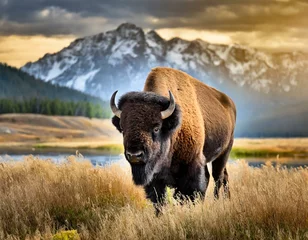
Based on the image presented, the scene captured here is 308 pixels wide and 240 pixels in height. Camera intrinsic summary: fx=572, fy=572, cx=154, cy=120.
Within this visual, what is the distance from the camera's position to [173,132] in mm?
9516

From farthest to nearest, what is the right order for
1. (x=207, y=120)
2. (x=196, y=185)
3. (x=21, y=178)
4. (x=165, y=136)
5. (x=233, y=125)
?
1. (x=21, y=178)
2. (x=233, y=125)
3. (x=207, y=120)
4. (x=196, y=185)
5. (x=165, y=136)

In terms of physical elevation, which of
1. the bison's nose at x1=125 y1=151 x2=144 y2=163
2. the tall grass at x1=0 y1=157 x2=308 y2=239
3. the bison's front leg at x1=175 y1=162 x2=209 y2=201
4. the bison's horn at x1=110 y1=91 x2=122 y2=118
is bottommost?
the tall grass at x1=0 y1=157 x2=308 y2=239

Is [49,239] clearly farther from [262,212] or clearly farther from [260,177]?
[260,177]

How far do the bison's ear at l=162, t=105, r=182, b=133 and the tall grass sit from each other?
1304 mm

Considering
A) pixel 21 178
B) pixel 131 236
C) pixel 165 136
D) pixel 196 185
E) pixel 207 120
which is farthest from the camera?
pixel 21 178

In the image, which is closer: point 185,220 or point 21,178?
point 185,220

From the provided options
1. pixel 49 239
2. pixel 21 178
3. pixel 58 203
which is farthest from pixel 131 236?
pixel 21 178

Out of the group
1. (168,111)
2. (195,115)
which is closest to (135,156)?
(168,111)

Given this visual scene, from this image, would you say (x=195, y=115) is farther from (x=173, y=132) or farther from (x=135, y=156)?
(x=135, y=156)

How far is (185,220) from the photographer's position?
916 cm

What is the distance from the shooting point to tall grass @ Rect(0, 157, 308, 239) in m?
8.79

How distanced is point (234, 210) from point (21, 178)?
7.60 metres

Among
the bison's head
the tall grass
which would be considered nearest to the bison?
the bison's head

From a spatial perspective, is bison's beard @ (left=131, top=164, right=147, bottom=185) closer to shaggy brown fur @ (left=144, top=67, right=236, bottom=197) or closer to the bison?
the bison
